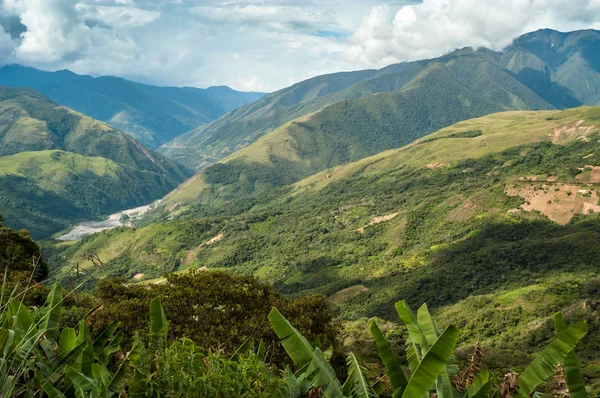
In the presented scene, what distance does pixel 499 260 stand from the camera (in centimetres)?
9456

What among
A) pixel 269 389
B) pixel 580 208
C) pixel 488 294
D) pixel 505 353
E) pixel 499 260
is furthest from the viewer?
pixel 580 208

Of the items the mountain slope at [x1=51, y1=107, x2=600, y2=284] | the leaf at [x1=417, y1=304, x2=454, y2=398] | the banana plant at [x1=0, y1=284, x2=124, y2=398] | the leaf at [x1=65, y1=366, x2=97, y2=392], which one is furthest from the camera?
the mountain slope at [x1=51, y1=107, x2=600, y2=284]

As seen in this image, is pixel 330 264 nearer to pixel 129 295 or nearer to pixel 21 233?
pixel 21 233

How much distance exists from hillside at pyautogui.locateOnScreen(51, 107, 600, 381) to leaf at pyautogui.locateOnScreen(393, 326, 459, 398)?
126 feet

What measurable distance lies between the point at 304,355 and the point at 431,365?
2.10 metres

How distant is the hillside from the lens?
6962 centimetres

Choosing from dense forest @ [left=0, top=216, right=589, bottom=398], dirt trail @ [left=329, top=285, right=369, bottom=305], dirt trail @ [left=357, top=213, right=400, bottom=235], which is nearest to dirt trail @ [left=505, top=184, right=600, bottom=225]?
dirt trail @ [left=357, top=213, right=400, bottom=235]

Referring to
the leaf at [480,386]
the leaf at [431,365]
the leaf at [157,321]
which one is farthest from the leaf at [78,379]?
the leaf at [480,386]

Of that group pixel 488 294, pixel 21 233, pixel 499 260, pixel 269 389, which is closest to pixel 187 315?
pixel 269 389

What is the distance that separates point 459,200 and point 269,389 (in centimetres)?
14045

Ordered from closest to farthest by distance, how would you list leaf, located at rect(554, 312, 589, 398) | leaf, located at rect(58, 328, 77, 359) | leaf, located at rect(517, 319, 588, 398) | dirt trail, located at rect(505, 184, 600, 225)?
leaf, located at rect(517, 319, 588, 398)
leaf, located at rect(554, 312, 589, 398)
leaf, located at rect(58, 328, 77, 359)
dirt trail, located at rect(505, 184, 600, 225)

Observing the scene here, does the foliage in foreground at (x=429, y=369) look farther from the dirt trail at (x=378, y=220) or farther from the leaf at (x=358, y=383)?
the dirt trail at (x=378, y=220)

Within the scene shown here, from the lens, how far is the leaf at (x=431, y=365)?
541cm

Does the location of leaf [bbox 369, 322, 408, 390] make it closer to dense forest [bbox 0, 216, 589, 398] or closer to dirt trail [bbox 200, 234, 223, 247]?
dense forest [bbox 0, 216, 589, 398]
